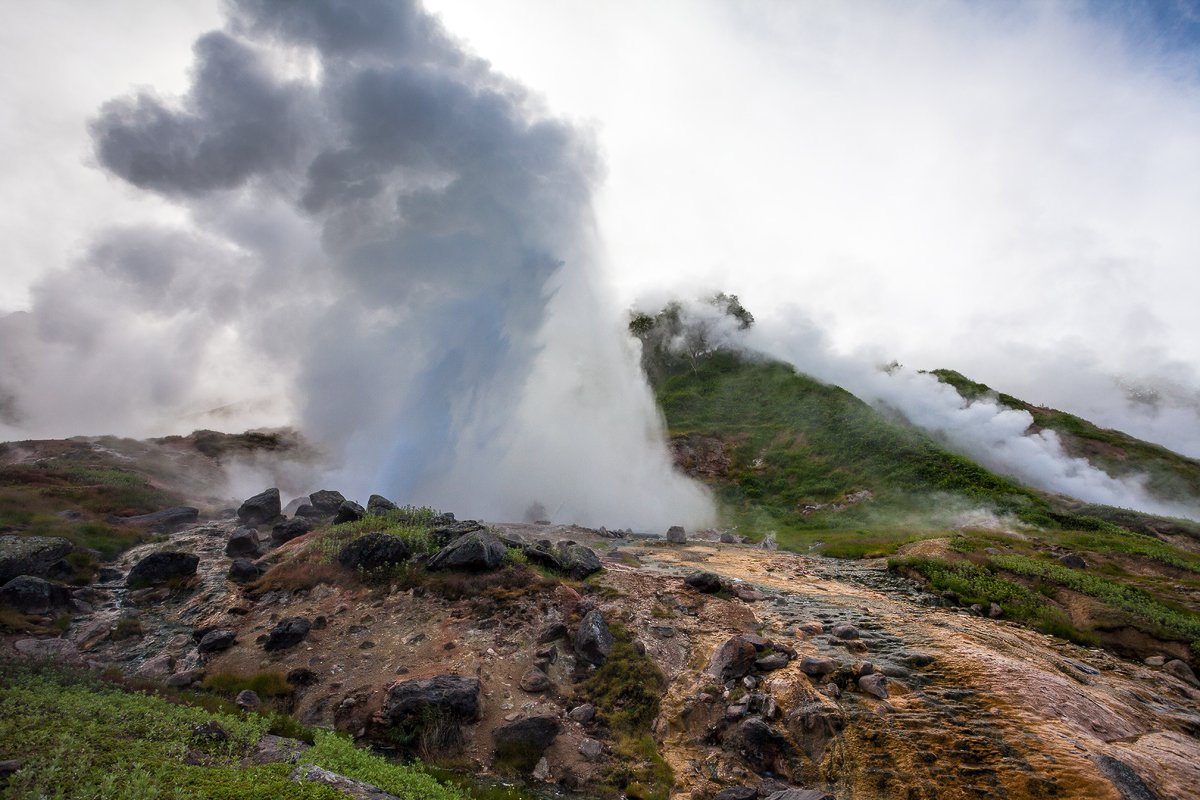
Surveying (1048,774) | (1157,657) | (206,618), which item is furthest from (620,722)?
(1157,657)

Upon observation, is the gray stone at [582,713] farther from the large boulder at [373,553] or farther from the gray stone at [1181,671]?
the gray stone at [1181,671]

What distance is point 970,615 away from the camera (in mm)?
24219

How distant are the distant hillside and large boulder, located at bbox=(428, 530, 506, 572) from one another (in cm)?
8365

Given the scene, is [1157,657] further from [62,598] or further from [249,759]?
[62,598]

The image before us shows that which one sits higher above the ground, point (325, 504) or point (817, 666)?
point (325, 504)

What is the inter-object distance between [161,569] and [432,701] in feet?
63.4

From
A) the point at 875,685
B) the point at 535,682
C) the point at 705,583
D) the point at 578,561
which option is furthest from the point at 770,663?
the point at 578,561

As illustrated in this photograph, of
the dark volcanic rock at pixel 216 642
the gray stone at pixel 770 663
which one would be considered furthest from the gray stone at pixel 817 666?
the dark volcanic rock at pixel 216 642

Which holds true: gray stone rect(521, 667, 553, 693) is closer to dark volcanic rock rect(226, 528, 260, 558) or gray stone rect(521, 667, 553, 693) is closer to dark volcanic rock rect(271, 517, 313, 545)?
dark volcanic rock rect(226, 528, 260, 558)

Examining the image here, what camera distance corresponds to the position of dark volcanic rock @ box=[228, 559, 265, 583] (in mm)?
23688

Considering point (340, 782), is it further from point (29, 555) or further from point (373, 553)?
point (29, 555)

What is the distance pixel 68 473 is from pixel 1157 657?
70.9 m

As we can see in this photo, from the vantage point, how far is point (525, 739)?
44.9ft

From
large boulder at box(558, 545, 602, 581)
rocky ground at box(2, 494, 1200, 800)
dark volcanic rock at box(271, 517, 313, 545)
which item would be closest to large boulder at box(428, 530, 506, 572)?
rocky ground at box(2, 494, 1200, 800)
